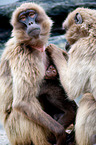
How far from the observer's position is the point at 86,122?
305 centimetres

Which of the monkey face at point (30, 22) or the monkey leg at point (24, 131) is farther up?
the monkey face at point (30, 22)

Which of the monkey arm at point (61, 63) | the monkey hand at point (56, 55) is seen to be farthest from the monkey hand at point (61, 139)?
the monkey hand at point (56, 55)

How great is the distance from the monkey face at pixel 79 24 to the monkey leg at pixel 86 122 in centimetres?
102

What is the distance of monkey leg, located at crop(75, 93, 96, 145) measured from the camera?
3.01 m

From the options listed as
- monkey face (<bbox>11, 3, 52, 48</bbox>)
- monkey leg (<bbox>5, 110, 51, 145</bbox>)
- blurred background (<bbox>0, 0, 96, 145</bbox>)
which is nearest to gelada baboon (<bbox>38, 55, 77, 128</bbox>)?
monkey leg (<bbox>5, 110, 51, 145</bbox>)

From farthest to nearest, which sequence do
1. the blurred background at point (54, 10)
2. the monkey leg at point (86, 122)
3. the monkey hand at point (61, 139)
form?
1. the blurred background at point (54, 10)
2. the monkey hand at point (61, 139)
3. the monkey leg at point (86, 122)

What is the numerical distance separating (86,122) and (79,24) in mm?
1527

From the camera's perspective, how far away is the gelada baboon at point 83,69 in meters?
3.06

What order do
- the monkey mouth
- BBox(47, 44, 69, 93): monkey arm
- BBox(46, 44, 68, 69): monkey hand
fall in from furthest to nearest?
BBox(46, 44, 68, 69): monkey hand → the monkey mouth → BBox(47, 44, 69, 93): monkey arm

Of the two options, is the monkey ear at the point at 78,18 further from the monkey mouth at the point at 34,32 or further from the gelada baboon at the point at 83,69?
the monkey mouth at the point at 34,32

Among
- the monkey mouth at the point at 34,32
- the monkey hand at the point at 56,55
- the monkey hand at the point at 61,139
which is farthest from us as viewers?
the monkey hand at the point at 56,55

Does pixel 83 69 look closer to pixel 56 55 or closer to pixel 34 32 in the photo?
pixel 56 55

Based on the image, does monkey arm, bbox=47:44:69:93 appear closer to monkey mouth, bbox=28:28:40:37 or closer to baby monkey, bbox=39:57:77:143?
baby monkey, bbox=39:57:77:143

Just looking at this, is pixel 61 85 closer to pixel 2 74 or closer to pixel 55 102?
pixel 55 102
